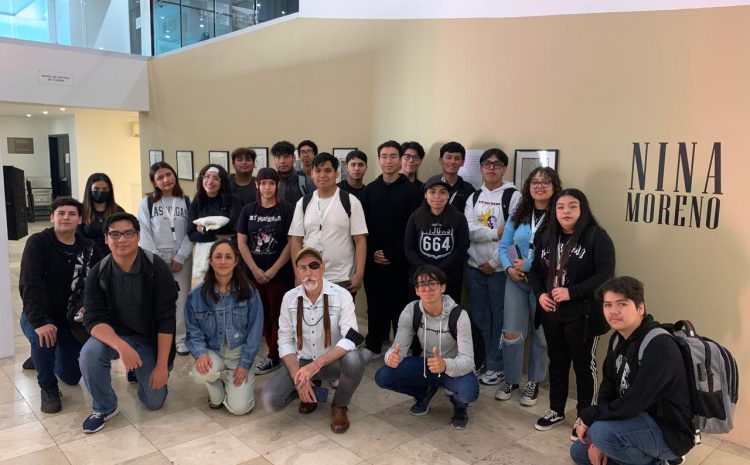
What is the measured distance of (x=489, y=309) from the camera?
151 inches

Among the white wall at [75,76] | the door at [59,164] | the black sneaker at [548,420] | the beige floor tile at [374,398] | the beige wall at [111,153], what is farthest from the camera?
the door at [59,164]

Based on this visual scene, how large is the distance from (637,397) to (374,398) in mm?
1715

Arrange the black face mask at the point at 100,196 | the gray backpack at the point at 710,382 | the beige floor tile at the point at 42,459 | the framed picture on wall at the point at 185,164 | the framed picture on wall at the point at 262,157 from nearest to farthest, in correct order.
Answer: the gray backpack at the point at 710,382, the beige floor tile at the point at 42,459, the black face mask at the point at 100,196, the framed picture on wall at the point at 262,157, the framed picture on wall at the point at 185,164

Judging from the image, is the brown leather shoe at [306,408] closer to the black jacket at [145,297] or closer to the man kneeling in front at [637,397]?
the black jacket at [145,297]

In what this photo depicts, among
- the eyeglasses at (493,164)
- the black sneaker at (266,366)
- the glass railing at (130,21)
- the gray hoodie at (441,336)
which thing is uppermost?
the glass railing at (130,21)

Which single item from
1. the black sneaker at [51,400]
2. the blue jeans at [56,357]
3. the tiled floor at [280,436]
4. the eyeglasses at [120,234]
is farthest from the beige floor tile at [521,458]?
the blue jeans at [56,357]

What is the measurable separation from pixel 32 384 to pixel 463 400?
111 inches

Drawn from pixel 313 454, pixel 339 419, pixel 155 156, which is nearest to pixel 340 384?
pixel 339 419

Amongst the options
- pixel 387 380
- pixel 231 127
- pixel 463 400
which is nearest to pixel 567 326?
pixel 463 400

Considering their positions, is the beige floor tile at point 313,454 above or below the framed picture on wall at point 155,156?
below

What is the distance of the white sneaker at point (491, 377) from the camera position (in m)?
3.83

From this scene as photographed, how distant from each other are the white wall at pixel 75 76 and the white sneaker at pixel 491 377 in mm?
6489

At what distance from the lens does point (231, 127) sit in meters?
6.59

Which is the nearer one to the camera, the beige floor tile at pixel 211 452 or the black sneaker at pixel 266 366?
the beige floor tile at pixel 211 452
